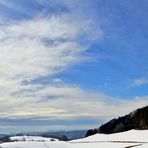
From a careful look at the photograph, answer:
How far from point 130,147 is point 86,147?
27.1 ft

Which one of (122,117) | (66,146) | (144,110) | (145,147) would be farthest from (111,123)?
(145,147)

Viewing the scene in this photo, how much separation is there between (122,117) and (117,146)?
3322 inches

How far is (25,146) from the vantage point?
4634 centimetres

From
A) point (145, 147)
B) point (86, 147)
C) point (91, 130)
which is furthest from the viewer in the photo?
point (91, 130)

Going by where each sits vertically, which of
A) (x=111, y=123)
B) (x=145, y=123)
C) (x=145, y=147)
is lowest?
(x=145, y=147)

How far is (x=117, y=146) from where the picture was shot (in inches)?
1818

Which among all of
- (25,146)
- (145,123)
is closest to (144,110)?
(145,123)

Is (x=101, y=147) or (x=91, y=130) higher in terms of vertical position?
(x=91, y=130)

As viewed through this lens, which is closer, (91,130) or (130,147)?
(130,147)

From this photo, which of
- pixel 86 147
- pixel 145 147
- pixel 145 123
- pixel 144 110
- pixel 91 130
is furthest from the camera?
pixel 91 130

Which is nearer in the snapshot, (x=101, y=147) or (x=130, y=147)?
(x=130, y=147)

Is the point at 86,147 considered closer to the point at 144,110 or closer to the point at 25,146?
the point at 25,146

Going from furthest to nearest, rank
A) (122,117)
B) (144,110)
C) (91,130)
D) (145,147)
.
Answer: (91,130) → (122,117) → (144,110) → (145,147)

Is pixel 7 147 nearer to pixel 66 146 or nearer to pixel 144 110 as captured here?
pixel 66 146
